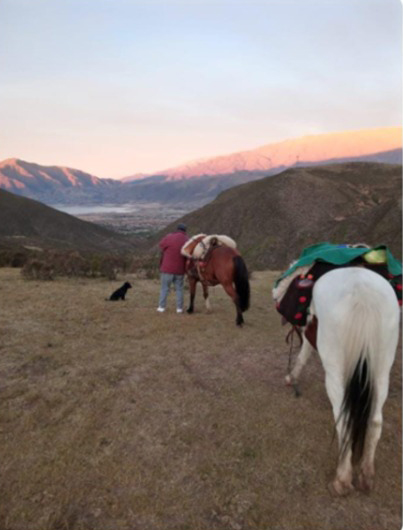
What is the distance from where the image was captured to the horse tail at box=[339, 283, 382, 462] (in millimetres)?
2859

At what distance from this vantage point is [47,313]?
781 cm

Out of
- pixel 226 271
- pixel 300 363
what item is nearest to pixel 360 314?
pixel 300 363

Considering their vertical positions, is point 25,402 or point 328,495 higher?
point 25,402

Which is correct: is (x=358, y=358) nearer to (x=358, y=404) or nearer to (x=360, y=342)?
→ (x=360, y=342)

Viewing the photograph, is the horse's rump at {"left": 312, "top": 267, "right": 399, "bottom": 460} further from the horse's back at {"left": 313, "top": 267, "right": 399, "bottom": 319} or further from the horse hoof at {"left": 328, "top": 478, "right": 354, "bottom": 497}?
the horse hoof at {"left": 328, "top": 478, "right": 354, "bottom": 497}

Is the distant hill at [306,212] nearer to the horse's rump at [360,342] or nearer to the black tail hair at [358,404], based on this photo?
the horse's rump at [360,342]

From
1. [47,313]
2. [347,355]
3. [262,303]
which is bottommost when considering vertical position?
[262,303]

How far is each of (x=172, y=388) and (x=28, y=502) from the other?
2.17 metres

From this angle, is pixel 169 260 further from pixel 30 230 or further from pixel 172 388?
pixel 30 230

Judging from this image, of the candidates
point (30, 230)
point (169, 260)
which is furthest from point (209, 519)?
point (30, 230)

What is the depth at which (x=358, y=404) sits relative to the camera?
291cm

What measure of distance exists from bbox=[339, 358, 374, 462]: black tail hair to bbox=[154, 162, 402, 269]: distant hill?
32.9 m

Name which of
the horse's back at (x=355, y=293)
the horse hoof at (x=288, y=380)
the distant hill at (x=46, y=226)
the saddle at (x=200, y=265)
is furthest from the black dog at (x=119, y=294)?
the distant hill at (x=46, y=226)

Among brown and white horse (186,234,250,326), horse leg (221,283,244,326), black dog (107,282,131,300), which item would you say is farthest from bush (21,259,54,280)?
horse leg (221,283,244,326)
